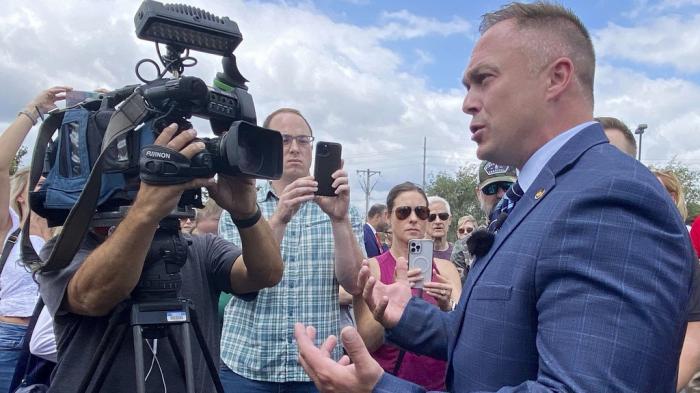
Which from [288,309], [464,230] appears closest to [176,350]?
[288,309]

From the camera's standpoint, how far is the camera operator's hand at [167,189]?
183cm

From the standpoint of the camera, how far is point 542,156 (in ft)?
5.30

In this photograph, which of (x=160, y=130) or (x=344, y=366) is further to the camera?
(x=160, y=130)

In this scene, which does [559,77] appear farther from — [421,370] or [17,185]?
[17,185]

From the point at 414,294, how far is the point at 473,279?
152cm

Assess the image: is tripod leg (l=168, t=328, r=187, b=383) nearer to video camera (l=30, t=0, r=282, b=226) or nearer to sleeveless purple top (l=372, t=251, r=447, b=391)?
video camera (l=30, t=0, r=282, b=226)

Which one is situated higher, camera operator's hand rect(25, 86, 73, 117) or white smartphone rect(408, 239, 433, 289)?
camera operator's hand rect(25, 86, 73, 117)

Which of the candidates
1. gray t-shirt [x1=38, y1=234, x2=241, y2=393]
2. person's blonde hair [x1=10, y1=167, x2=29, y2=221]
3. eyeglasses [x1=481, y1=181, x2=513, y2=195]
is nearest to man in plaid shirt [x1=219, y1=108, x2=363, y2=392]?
gray t-shirt [x1=38, y1=234, x2=241, y2=393]

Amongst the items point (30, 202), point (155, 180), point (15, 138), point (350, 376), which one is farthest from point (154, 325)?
point (15, 138)

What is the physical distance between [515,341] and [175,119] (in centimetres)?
128

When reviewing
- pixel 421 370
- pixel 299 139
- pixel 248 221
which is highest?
pixel 299 139

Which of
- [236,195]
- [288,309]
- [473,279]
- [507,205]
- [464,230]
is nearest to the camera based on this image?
[473,279]

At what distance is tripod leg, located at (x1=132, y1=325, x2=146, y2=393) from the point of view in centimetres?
175

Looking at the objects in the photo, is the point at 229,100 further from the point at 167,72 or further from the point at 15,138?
the point at 15,138
